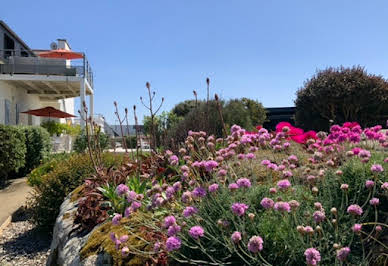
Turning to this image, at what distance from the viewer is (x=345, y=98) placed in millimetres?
13273

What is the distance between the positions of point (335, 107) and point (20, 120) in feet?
58.4

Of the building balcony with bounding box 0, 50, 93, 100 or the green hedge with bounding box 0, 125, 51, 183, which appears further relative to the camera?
the building balcony with bounding box 0, 50, 93, 100

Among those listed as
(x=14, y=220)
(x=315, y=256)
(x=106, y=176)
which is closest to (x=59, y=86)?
(x=14, y=220)

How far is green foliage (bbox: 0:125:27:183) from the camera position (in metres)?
9.78

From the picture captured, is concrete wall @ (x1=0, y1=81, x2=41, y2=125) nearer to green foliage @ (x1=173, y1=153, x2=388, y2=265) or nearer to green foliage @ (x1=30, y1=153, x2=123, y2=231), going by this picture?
green foliage @ (x1=30, y1=153, x2=123, y2=231)

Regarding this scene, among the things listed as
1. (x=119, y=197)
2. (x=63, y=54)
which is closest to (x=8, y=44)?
(x=63, y=54)

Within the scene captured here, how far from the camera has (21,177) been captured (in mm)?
11445

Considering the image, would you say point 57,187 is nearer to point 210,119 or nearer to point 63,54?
point 210,119

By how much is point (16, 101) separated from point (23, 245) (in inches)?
668

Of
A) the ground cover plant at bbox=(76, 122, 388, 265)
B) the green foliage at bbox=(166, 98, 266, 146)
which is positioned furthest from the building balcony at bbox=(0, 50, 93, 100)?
the ground cover plant at bbox=(76, 122, 388, 265)

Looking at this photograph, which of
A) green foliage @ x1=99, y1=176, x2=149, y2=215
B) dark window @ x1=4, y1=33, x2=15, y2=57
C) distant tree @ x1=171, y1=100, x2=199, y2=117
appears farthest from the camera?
distant tree @ x1=171, y1=100, x2=199, y2=117

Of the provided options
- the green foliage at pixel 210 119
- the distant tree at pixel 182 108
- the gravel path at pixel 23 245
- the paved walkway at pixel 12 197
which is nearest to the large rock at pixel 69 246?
the gravel path at pixel 23 245

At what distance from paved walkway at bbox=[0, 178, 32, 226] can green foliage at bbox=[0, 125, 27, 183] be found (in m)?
0.53

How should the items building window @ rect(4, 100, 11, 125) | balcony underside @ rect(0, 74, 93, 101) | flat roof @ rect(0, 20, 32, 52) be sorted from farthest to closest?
flat roof @ rect(0, 20, 32, 52) < balcony underside @ rect(0, 74, 93, 101) < building window @ rect(4, 100, 11, 125)
